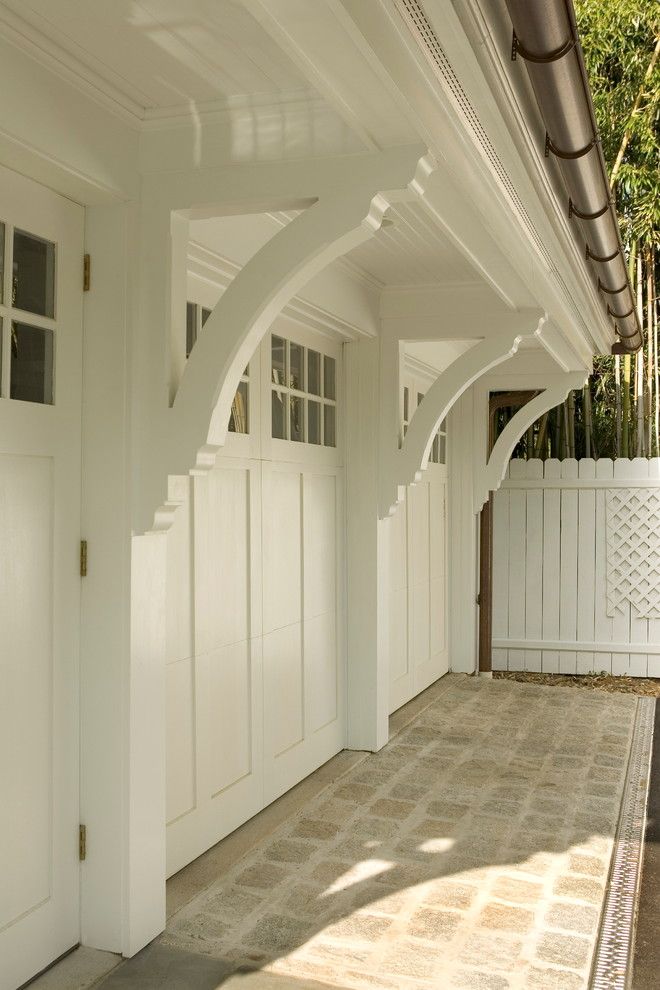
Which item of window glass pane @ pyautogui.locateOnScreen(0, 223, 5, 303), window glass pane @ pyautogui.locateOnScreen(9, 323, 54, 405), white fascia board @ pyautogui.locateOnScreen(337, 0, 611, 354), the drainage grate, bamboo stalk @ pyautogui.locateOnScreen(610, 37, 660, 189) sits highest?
bamboo stalk @ pyautogui.locateOnScreen(610, 37, 660, 189)

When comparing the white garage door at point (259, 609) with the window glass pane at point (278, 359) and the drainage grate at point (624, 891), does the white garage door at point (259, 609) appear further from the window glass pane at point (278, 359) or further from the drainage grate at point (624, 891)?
the drainage grate at point (624, 891)

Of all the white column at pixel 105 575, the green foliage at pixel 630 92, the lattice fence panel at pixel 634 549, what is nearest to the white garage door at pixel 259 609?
the white column at pixel 105 575

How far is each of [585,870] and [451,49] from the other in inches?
113

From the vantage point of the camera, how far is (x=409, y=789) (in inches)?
177

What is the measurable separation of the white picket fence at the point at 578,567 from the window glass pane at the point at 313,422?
342 cm

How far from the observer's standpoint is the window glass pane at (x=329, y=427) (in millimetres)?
5047

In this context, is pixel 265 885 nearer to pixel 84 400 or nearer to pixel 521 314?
pixel 84 400

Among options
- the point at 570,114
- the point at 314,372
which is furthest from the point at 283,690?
the point at 570,114

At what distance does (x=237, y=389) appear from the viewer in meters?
3.79

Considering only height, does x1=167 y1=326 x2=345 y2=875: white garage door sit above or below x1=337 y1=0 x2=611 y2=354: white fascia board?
below

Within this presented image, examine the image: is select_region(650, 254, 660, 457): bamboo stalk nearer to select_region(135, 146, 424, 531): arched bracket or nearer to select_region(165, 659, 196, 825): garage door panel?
select_region(165, 659, 196, 825): garage door panel

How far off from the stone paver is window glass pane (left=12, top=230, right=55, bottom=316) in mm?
1932

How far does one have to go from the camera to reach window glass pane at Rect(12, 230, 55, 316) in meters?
2.57

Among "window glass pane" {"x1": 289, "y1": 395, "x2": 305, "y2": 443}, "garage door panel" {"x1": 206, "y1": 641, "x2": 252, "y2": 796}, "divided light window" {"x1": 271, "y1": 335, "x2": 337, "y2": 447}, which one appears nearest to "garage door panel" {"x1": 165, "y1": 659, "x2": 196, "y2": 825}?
"garage door panel" {"x1": 206, "y1": 641, "x2": 252, "y2": 796}
